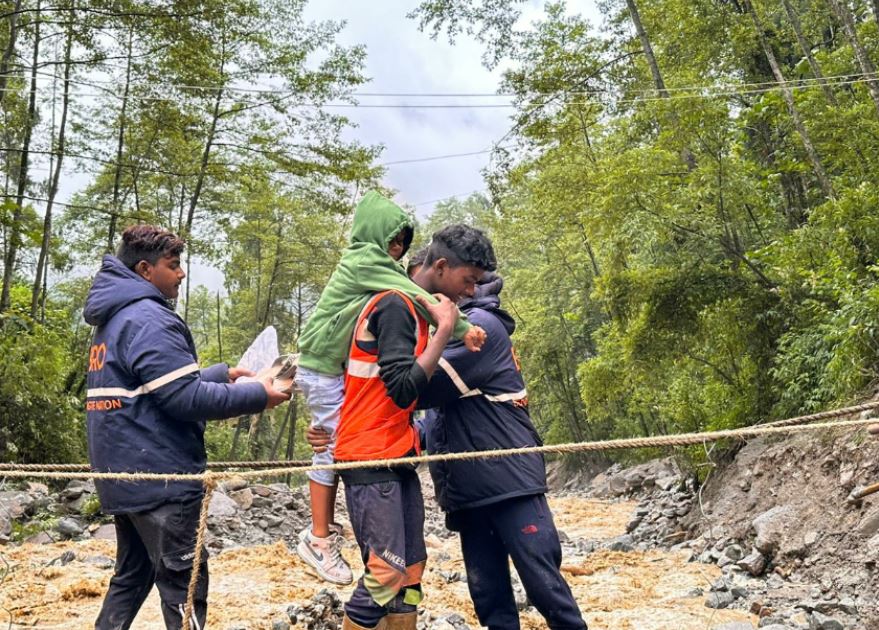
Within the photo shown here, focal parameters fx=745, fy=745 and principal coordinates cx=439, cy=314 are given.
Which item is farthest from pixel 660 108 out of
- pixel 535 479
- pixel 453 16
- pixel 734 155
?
pixel 535 479

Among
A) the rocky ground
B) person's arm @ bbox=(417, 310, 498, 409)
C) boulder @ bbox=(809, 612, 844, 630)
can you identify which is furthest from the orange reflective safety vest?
boulder @ bbox=(809, 612, 844, 630)

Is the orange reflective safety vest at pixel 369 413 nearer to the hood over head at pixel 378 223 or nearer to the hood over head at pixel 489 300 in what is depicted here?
the hood over head at pixel 378 223

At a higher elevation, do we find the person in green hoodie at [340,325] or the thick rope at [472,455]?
the person in green hoodie at [340,325]

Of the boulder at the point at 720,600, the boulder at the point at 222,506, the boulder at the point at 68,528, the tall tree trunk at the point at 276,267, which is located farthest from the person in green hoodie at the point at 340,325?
the tall tree trunk at the point at 276,267

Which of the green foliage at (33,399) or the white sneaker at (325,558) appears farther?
the green foliage at (33,399)

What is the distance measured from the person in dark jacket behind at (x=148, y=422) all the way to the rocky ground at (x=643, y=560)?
165 cm

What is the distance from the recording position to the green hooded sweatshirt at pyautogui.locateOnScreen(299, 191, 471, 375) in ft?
8.43

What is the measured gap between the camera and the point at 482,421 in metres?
2.74

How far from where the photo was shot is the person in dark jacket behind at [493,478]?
8.57 ft

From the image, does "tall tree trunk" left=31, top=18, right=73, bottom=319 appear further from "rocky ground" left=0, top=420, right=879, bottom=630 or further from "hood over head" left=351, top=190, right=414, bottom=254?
"hood over head" left=351, top=190, right=414, bottom=254

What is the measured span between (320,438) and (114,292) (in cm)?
93

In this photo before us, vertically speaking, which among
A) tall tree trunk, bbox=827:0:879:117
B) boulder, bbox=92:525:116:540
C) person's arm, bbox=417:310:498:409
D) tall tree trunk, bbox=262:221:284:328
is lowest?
boulder, bbox=92:525:116:540

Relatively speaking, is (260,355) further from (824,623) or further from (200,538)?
(824,623)

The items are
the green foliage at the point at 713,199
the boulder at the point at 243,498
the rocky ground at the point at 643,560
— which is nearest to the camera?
the rocky ground at the point at 643,560
